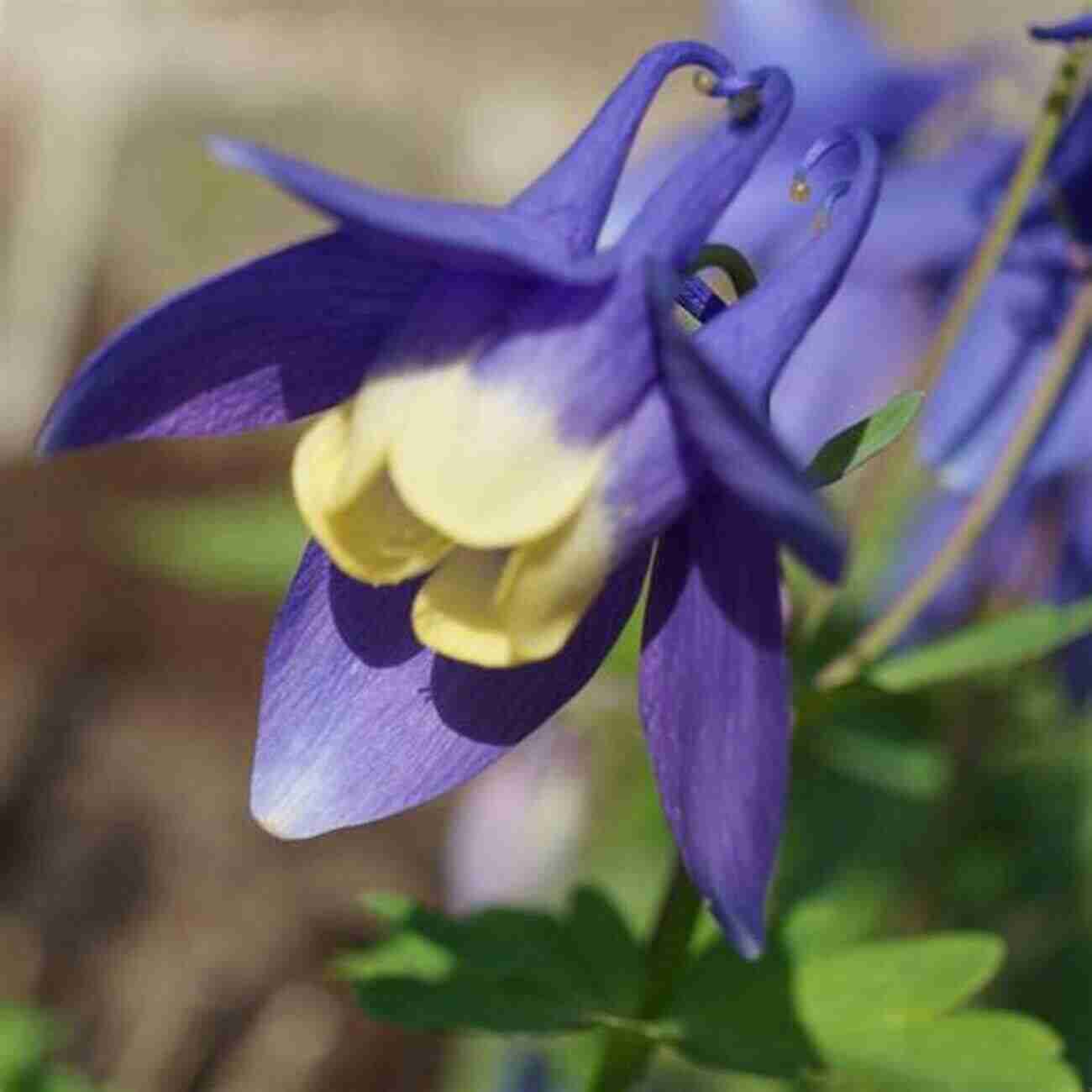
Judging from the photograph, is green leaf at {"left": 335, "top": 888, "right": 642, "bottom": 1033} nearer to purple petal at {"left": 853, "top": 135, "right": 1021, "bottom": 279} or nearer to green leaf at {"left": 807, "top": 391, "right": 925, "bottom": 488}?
green leaf at {"left": 807, "top": 391, "right": 925, "bottom": 488}

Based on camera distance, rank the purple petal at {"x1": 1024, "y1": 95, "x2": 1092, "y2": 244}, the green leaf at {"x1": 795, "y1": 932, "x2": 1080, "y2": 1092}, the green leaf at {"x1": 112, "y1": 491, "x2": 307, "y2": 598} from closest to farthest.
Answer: the green leaf at {"x1": 795, "y1": 932, "x2": 1080, "y2": 1092}
the purple petal at {"x1": 1024, "y1": 95, "x2": 1092, "y2": 244}
the green leaf at {"x1": 112, "y1": 491, "x2": 307, "y2": 598}

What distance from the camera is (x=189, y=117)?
10.5 feet

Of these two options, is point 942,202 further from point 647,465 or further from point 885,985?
point 647,465

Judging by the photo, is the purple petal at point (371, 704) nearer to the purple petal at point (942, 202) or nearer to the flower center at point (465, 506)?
the flower center at point (465, 506)

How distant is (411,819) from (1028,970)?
98 cm

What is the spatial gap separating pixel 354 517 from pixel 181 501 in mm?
1851

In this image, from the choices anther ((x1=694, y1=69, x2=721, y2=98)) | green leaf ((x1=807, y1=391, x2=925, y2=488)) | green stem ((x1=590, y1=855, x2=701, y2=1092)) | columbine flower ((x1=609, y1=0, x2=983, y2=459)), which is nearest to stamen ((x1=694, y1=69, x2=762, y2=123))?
anther ((x1=694, y1=69, x2=721, y2=98))

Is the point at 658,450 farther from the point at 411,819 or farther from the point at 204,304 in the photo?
the point at 411,819

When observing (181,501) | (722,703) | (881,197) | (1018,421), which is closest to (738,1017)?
(722,703)

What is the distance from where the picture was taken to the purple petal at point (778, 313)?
0.70 metres

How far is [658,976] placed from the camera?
0.95 meters

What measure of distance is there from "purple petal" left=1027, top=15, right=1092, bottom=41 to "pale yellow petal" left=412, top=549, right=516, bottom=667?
0.96ft

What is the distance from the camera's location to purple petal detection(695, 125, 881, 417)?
0.70 m

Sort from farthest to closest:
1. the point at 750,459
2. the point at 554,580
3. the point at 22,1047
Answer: the point at 22,1047, the point at 554,580, the point at 750,459
